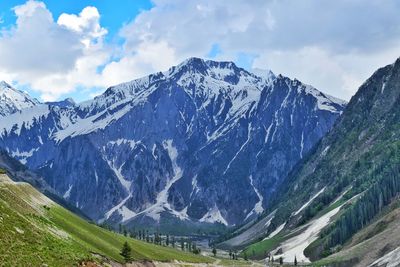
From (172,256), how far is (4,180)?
6563cm

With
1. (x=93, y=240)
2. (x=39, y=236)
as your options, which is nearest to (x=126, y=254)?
(x=93, y=240)

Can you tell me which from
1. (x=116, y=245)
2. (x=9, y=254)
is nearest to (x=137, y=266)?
(x=116, y=245)

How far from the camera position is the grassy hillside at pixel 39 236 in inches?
3435

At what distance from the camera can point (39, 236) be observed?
329 ft

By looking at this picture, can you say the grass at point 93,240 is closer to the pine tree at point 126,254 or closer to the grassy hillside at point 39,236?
the grassy hillside at point 39,236

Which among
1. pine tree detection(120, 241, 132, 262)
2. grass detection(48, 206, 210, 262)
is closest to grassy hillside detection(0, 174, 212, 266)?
grass detection(48, 206, 210, 262)

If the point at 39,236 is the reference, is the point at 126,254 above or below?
above

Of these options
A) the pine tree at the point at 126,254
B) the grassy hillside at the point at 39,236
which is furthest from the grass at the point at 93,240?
the pine tree at the point at 126,254

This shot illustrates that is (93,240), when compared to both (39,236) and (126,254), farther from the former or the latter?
(39,236)

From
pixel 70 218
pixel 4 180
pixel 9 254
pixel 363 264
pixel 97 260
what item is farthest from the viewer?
pixel 363 264

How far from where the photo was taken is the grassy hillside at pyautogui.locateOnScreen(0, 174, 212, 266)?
87250 mm

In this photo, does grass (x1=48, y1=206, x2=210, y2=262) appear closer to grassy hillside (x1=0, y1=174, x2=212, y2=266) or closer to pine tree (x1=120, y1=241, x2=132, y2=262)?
grassy hillside (x1=0, y1=174, x2=212, y2=266)

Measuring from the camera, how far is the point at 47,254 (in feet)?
303

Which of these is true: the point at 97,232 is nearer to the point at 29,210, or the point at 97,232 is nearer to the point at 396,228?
the point at 29,210
